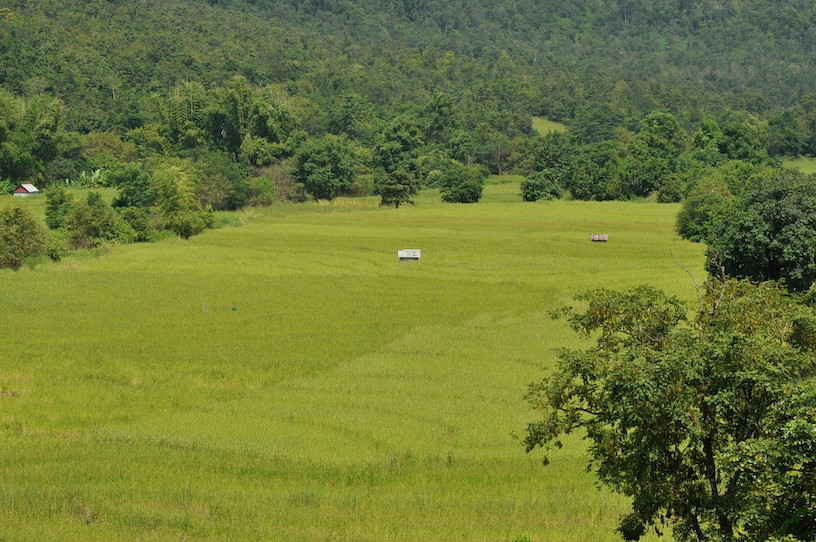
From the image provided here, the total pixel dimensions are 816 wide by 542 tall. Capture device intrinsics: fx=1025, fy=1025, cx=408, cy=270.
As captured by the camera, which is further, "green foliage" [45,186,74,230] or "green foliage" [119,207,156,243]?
"green foliage" [45,186,74,230]

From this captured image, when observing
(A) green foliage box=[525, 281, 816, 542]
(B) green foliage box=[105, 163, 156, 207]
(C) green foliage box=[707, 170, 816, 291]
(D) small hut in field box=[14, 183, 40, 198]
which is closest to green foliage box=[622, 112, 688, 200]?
(B) green foliage box=[105, 163, 156, 207]

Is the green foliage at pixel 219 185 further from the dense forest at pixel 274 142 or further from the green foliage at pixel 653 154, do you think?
the green foliage at pixel 653 154

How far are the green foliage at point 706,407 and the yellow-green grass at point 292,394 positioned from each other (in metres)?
5.80

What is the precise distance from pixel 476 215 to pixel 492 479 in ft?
261

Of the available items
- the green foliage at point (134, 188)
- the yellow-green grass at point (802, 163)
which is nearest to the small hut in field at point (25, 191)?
the green foliage at point (134, 188)

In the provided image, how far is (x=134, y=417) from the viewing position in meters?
32.3

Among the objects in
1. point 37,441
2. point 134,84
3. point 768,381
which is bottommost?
point 37,441

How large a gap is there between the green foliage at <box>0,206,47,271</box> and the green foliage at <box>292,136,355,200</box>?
54576mm

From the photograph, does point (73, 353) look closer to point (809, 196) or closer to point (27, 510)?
point (27, 510)

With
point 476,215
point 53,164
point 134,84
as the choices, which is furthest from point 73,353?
point 134,84

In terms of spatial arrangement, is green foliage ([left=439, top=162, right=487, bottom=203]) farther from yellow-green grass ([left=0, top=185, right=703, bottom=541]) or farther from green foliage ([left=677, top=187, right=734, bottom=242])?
yellow-green grass ([left=0, top=185, right=703, bottom=541])

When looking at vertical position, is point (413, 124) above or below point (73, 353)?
above

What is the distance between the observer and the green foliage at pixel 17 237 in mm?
67938

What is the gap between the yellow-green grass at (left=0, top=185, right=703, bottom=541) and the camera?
23594mm
